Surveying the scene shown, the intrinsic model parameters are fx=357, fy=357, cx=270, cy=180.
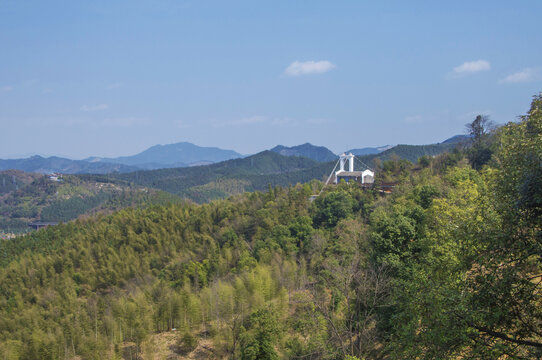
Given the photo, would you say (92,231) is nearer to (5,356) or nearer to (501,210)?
(5,356)

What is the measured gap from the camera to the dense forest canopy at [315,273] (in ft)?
23.1

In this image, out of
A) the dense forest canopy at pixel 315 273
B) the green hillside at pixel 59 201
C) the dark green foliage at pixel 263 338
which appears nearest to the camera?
the dense forest canopy at pixel 315 273

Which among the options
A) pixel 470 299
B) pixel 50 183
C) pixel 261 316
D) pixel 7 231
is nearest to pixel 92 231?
pixel 261 316

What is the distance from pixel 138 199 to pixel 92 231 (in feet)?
262

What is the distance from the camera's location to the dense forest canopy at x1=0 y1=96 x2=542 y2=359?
7.04m

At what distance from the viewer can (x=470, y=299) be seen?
7.16m

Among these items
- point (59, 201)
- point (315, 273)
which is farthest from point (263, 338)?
point (59, 201)

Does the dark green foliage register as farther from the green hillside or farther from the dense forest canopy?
the green hillside

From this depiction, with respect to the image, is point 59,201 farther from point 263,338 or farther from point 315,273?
point 263,338

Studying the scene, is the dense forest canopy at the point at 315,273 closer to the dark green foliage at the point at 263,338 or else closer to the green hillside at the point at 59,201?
the dark green foliage at the point at 263,338

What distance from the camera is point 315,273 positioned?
31.5m

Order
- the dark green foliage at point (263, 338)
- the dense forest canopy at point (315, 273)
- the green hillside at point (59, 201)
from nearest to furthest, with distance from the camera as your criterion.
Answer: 1. the dense forest canopy at point (315, 273)
2. the dark green foliage at point (263, 338)
3. the green hillside at point (59, 201)

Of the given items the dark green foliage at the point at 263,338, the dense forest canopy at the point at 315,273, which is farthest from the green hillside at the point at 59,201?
the dark green foliage at the point at 263,338

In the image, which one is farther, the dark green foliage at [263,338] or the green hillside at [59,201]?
the green hillside at [59,201]
